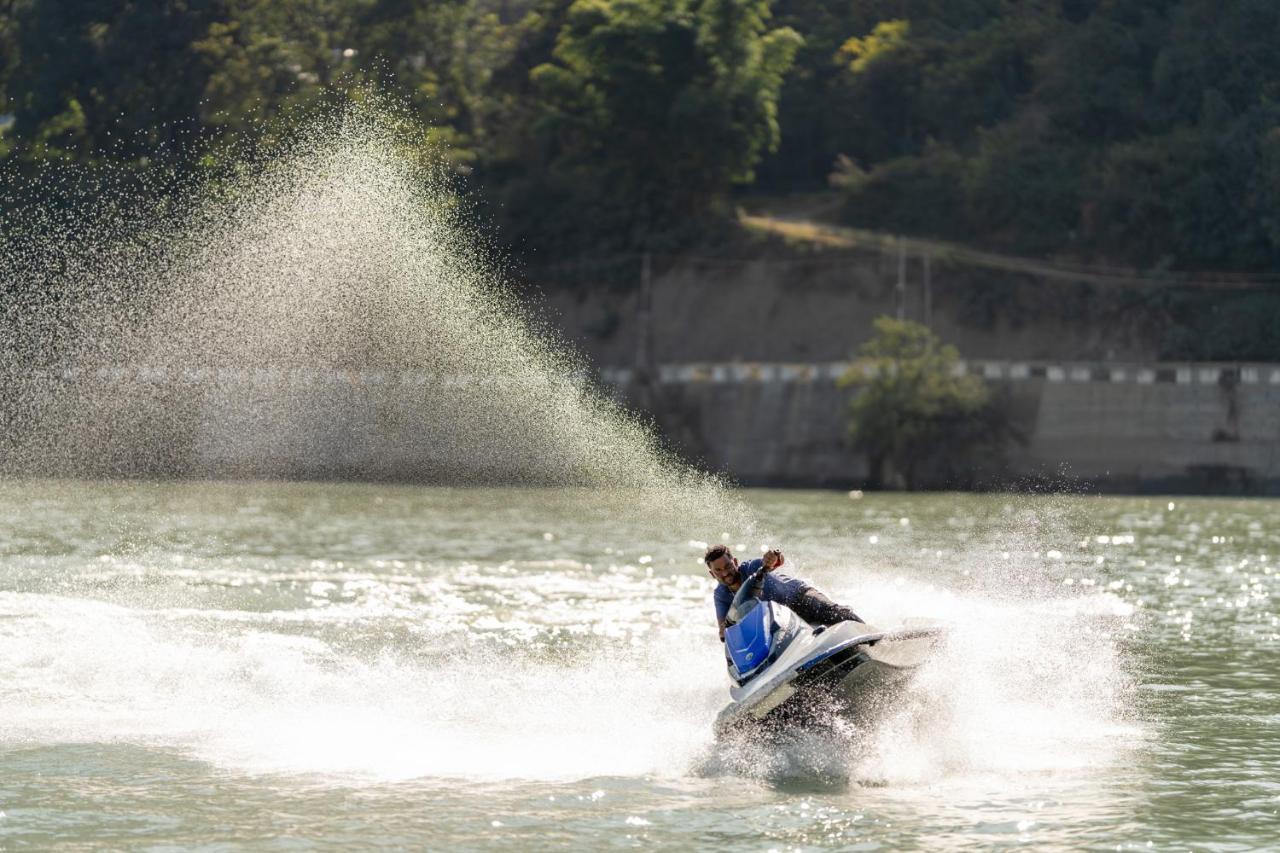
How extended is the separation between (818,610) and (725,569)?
1.08 meters

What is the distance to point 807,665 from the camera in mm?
20781

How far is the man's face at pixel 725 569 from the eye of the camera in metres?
21.4

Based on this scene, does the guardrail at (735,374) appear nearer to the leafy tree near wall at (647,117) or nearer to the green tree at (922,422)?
the green tree at (922,422)

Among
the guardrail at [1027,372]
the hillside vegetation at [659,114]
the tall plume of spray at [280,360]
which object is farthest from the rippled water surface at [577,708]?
the hillside vegetation at [659,114]

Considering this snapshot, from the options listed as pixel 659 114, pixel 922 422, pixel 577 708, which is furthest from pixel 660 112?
pixel 577 708

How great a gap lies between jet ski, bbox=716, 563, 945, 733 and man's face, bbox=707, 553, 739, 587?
0.47 ft

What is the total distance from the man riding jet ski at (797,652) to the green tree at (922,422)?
66.5 m

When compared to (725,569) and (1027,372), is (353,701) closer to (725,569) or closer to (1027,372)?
(725,569)

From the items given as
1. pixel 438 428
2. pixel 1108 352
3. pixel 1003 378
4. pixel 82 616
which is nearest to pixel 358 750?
pixel 82 616

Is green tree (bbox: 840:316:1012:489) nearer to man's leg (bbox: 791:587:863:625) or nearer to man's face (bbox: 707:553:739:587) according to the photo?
man's leg (bbox: 791:587:863:625)

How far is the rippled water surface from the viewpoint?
19.0m

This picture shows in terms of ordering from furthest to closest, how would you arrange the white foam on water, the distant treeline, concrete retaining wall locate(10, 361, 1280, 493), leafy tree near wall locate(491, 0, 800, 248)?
leafy tree near wall locate(491, 0, 800, 248) → the distant treeline → concrete retaining wall locate(10, 361, 1280, 493) → the white foam on water

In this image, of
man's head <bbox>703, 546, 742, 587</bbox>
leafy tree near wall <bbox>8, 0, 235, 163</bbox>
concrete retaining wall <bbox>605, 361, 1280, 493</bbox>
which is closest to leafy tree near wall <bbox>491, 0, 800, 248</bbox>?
concrete retaining wall <bbox>605, 361, 1280, 493</bbox>

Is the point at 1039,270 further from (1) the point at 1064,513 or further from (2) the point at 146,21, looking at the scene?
(2) the point at 146,21
